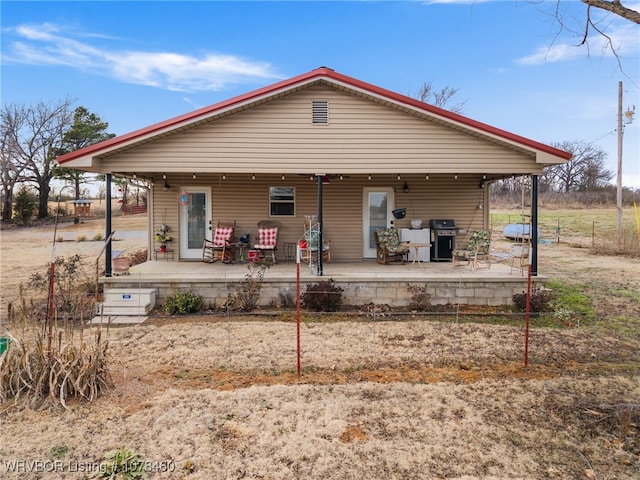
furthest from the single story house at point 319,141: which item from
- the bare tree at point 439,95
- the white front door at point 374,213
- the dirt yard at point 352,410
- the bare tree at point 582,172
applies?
the bare tree at point 582,172

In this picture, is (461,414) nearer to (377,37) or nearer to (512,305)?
(512,305)

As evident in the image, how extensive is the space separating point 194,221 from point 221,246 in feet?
3.73

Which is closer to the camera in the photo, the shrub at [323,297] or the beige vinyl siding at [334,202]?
the shrub at [323,297]

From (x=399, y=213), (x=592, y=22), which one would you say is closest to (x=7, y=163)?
(x=399, y=213)

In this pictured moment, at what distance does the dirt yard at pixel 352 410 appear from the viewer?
307 cm

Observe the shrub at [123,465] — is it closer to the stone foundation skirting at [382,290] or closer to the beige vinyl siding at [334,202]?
the stone foundation skirting at [382,290]

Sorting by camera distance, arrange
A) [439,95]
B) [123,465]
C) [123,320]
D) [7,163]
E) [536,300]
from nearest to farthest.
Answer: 1. [123,465]
2. [123,320]
3. [536,300]
4. [439,95]
5. [7,163]

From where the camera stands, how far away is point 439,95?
92.0 feet

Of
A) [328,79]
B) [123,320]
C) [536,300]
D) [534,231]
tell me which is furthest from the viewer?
[534,231]

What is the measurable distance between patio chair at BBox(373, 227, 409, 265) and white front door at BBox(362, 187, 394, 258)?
423mm

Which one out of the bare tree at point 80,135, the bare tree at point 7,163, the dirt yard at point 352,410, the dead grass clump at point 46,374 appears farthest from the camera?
the bare tree at point 80,135

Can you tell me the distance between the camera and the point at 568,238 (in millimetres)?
20719

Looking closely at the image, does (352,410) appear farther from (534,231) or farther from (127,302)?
(534,231)

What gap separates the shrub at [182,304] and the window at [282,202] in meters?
3.48
